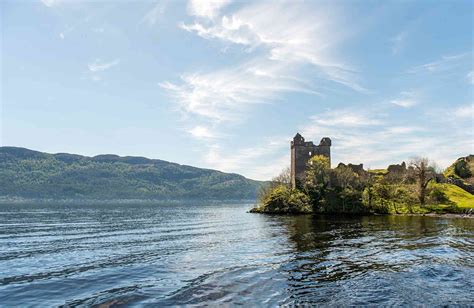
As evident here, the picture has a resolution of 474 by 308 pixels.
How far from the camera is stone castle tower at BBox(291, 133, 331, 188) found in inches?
4126

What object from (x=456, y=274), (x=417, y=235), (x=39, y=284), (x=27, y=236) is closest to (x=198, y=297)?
(x=39, y=284)

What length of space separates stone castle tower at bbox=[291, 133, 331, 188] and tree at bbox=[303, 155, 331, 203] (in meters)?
9.38

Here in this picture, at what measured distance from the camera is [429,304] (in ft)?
49.0

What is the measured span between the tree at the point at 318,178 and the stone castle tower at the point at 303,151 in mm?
9377

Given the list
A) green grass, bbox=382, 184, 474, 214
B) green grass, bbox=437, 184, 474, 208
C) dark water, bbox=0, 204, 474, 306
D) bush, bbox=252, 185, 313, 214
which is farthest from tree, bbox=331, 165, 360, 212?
dark water, bbox=0, 204, 474, 306

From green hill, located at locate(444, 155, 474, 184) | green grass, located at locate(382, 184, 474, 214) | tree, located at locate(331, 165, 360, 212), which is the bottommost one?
green grass, located at locate(382, 184, 474, 214)

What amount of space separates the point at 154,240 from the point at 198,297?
24.3 meters

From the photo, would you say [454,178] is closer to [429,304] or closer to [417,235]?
[417,235]

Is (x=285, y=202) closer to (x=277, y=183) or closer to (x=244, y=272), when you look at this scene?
(x=277, y=183)

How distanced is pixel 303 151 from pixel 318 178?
14.1 metres

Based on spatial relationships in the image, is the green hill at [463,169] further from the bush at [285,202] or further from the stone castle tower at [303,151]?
the bush at [285,202]

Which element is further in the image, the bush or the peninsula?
the bush

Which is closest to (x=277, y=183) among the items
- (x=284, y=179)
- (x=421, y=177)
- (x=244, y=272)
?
(x=284, y=179)

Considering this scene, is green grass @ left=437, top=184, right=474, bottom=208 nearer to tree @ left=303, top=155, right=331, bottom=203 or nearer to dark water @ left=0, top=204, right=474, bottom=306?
tree @ left=303, top=155, right=331, bottom=203
